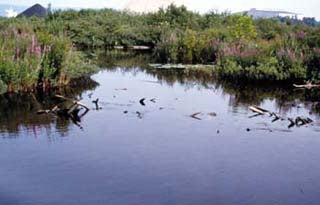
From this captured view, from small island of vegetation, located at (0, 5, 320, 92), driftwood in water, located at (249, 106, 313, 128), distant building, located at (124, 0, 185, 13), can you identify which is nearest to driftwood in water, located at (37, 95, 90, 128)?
small island of vegetation, located at (0, 5, 320, 92)

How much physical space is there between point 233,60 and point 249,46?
2013mm

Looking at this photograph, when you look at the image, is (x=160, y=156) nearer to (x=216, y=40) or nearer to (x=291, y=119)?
(x=291, y=119)

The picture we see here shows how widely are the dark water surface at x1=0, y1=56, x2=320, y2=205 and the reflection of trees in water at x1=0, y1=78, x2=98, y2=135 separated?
1.4 inches

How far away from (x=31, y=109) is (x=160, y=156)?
4.82 meters

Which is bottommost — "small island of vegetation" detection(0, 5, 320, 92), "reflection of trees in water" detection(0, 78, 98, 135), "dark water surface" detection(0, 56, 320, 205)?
"dark water surface" detection(0, 56, 320, 205)

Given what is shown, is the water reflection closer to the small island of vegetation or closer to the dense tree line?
the small island of vegetation

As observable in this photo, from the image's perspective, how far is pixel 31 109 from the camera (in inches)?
523

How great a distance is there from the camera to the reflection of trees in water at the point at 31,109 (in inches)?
451

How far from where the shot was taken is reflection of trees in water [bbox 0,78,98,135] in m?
11.4

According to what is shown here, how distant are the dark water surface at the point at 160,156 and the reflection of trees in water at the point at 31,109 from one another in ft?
0.12

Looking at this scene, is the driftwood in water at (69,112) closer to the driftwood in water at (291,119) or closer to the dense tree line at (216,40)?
the driftwood in water at (291,119)

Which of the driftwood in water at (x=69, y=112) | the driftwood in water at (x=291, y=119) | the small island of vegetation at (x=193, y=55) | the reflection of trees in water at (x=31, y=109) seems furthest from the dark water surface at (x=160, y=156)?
the small island of vegetation at (x=193, y=55)

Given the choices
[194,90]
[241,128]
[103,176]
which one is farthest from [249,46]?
[103,176]

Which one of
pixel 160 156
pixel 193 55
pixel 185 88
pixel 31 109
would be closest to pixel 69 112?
pixel 31 109
